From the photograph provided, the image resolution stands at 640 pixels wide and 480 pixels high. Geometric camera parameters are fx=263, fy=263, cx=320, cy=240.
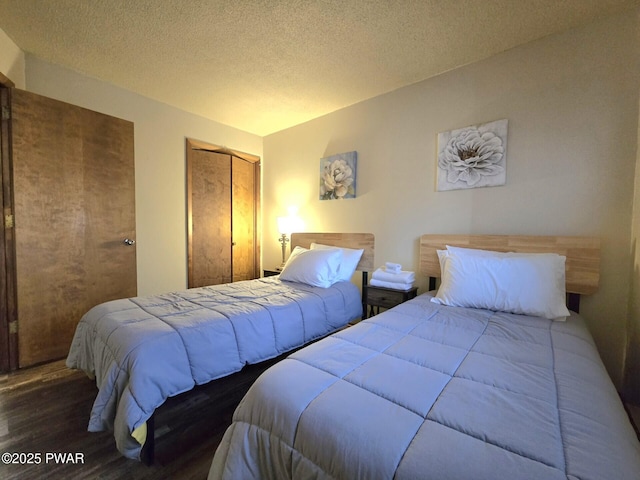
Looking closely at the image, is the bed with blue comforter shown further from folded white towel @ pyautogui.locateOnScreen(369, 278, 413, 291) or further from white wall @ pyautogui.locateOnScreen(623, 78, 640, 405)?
folded white towel @ pyautogui.locateOnScreen(369, 278, 413, 291)

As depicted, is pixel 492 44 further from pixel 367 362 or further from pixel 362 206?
pixel 367 362

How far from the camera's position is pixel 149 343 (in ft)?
4.15

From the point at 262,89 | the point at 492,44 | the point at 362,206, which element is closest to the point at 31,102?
the point at 262,89

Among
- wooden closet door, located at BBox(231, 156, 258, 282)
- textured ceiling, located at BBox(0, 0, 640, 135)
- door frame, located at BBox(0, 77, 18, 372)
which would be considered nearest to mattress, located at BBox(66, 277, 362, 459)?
door frame, located at BBox(0, 77, 18, 372)

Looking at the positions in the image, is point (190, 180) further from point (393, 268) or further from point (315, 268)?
point (393, 268)

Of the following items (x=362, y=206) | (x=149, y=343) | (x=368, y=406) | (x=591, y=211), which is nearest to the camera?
(x=368, y=406)

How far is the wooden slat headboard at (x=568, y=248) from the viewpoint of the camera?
169 centimetres

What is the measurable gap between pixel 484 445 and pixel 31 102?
135 inches

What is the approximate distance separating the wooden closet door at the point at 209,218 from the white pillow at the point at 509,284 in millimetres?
2813

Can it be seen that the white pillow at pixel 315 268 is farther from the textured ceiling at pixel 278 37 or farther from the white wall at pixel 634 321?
the white wall at pixel 634 321

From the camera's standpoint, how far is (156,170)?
296 centimetres

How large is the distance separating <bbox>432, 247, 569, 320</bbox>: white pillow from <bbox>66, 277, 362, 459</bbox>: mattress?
3.11ft

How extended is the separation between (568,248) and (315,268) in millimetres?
1852

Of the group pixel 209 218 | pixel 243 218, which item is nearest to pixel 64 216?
pixel 209 218
